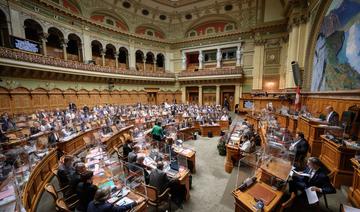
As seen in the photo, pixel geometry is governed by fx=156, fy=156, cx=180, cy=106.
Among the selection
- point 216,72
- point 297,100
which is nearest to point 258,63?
point 216,72

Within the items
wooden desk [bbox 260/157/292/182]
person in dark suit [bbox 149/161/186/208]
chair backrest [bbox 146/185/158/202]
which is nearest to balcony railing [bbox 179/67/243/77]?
wooden desk [bbox 260/157/292/182]

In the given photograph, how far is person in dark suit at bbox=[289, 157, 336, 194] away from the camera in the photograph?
3.02m

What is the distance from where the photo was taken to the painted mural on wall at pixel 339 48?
5586 mm

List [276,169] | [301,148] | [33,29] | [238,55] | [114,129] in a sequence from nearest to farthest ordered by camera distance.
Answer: [276,169] < [301,148] < [114,129] < [33,29] < [238,55]

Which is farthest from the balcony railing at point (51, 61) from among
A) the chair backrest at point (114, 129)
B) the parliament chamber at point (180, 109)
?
the chair backrest at point (114, 129)

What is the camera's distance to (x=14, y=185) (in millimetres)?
3182

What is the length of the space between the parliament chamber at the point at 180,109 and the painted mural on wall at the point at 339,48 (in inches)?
2.5

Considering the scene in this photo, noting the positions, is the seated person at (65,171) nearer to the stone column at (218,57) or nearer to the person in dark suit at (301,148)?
the person in dark suit at (301,148)

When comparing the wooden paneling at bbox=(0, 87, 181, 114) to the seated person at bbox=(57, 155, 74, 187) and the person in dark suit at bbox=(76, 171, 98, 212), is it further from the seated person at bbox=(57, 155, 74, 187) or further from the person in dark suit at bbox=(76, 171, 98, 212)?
the person in dark suit at bbox=(76, 171, 98, 212)

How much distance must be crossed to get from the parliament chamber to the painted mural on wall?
0.21 feet

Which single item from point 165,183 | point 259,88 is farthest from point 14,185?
point 259,88

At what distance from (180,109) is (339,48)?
11.4 m

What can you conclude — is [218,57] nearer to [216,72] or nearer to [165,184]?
[216,72]

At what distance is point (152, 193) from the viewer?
340 cm
